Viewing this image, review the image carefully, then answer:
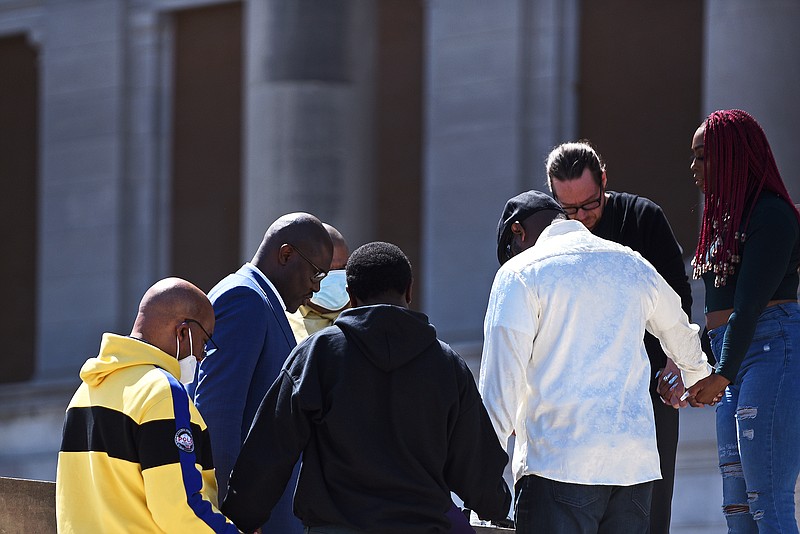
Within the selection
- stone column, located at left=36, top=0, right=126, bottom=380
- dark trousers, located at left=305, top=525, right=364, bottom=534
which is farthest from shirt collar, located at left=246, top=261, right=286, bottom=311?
stone column, located at left=36, top=0, right=126, bottom=380

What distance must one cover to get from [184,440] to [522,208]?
163 centimetres

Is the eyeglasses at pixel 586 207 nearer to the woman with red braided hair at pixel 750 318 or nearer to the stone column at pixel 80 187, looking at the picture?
the woman with red braided hair at pixel 750 318

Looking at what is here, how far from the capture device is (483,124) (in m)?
15.2

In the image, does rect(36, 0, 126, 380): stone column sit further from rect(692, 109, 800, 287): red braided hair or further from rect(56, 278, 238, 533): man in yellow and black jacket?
rect(56, 278, 238, 533): man in yellow and black jacket

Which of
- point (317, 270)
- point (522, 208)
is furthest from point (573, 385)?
point (317, 270)

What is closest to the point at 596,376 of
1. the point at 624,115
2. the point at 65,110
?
the point at 624,115

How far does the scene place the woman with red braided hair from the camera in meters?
5.61

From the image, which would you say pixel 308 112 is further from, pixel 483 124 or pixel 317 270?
pixel 317 270

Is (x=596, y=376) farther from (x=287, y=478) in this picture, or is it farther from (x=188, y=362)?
(x=188, y=362)

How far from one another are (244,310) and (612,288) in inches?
55.3

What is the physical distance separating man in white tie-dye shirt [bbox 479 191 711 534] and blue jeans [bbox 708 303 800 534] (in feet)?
1.87

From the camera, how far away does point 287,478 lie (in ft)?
16.4

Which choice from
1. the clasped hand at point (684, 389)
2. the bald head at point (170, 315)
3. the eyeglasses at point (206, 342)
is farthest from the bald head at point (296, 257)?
the clasped hand at point (684, 389)

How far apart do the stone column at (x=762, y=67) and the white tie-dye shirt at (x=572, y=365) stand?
759cm
